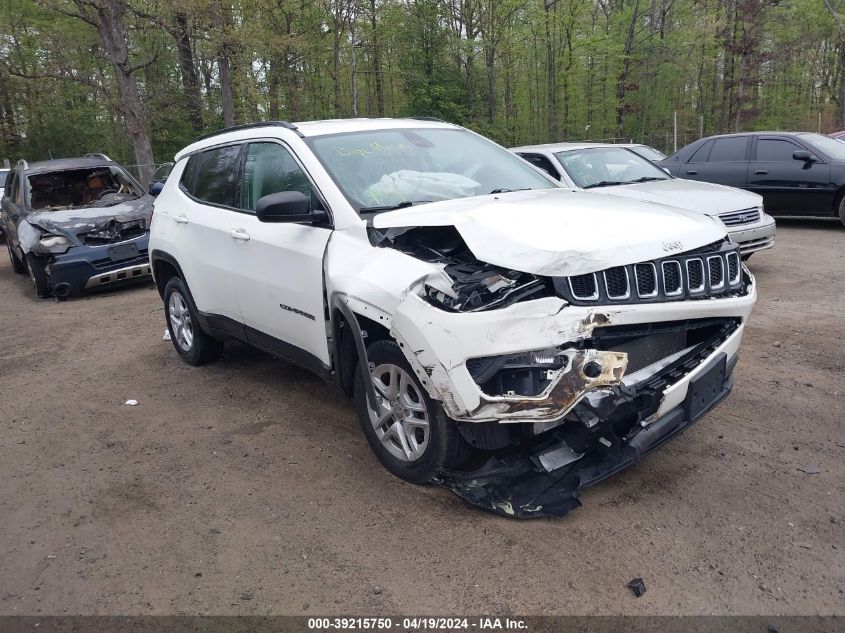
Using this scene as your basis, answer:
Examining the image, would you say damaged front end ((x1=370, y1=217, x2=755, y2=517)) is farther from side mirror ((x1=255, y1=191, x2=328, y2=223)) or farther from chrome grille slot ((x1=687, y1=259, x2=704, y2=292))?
side mirror ((x1=255, y1=191, x2=328, y2=223))

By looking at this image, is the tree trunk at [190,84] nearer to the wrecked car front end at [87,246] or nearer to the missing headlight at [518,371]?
the wrecked car front end at [87,246]

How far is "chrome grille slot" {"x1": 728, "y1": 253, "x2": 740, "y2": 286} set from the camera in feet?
11.1

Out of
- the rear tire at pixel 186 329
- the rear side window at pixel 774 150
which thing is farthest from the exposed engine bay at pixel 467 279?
the rear side window at pixel 774 150

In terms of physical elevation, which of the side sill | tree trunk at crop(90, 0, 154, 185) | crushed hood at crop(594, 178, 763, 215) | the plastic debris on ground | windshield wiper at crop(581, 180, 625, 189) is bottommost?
the plastic debris on ground

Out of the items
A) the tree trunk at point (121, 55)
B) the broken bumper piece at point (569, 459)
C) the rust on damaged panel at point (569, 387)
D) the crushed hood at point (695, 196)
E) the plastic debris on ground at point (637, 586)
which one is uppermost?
the tree trunk at point (121, 55)

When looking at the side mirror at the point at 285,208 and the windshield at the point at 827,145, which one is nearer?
the side mirror at the point at 285,208

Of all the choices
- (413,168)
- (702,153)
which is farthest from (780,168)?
(413,168)

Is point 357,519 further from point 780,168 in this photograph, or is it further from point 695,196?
point 780,168

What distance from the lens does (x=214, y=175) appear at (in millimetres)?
5059

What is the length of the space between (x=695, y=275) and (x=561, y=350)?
910mm

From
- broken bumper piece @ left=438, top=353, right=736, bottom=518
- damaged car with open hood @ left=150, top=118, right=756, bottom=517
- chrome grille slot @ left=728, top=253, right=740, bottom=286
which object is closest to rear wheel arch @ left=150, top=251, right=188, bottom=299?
damaged car with open hood @ left=150, top=118, right=756, bottom=517

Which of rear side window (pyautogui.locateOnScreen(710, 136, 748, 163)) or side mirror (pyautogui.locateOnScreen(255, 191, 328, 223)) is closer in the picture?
side mirror (pyautogui.locateOnScreen(255, 191, 328, 223))

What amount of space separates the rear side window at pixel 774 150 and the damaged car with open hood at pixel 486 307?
8116 millimetres

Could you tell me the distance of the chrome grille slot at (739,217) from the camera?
7.42 meters
